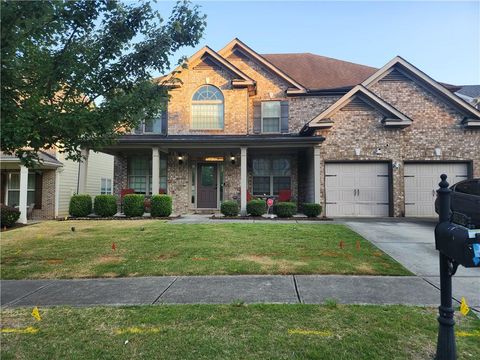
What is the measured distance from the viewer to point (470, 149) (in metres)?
14.0

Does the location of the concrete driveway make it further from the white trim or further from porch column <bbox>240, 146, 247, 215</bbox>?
the white trim

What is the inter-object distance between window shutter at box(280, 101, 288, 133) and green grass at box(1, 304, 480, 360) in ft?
45.4

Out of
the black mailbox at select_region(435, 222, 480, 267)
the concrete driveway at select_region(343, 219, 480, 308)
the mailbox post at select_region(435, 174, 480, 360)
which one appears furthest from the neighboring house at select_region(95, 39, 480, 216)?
the black mailbox at select_region(435, 222, 480, 267)

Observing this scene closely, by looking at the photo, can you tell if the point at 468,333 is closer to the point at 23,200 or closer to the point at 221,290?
the point at 221,290

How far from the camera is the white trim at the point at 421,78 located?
13914 millimetres

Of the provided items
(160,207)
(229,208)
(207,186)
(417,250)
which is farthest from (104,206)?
(417,250)

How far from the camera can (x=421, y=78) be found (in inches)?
575

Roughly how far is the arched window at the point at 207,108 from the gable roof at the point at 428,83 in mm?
7517

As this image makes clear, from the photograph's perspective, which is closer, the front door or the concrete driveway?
the concrete driveway

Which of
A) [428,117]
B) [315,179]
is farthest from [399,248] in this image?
[428,117]

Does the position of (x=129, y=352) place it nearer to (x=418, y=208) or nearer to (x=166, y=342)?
(x=166, y=342)

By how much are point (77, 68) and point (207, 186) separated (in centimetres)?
1213

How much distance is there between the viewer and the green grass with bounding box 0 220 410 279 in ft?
19.6

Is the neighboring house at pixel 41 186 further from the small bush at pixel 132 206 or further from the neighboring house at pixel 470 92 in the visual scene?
the neighboring house at pixel 470 92
